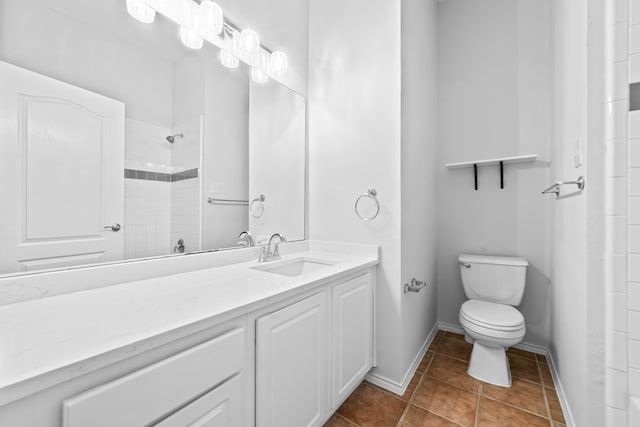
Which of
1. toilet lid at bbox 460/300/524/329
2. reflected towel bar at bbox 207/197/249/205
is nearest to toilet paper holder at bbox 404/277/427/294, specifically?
toilet lid at bbox 460/300/524/329

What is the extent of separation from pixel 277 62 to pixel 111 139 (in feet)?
3.63

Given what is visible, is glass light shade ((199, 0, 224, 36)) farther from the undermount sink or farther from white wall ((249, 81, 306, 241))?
the undermount sink

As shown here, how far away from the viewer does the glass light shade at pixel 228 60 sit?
4.78 ft

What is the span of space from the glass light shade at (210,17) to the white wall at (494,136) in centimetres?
192

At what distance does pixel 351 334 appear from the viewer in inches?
54.8

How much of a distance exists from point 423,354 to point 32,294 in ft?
7.15

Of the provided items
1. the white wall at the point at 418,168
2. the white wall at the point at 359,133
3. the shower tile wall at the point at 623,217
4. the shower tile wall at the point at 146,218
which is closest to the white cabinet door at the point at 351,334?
the white wall at the point at 359,133

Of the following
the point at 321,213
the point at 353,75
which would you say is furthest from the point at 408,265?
the point at 353,75

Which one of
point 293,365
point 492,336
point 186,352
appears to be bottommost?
point 492,336

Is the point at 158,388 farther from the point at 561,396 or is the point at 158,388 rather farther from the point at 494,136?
the point at 494,136

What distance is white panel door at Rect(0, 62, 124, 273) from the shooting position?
82 cm

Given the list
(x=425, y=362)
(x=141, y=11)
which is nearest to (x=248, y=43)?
(x=141, y=11)

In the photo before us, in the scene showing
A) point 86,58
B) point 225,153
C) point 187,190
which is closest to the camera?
point 86,58

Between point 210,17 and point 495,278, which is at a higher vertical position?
point 210,17
